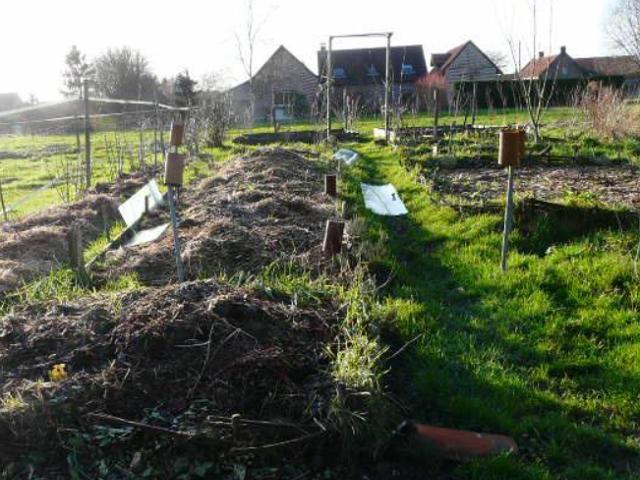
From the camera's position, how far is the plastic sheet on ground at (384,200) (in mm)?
7317

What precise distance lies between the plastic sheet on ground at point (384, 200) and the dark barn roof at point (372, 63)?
33.1 metres

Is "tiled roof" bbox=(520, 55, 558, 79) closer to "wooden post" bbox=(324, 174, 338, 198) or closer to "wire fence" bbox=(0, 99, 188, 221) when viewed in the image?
"wooden post" bbox=(324, 174, 338, 198)

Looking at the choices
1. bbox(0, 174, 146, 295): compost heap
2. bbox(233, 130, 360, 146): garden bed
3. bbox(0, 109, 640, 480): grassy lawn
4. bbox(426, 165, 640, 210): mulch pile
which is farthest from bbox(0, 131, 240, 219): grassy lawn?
bbox(426, 165, 640, 210): mulch pile

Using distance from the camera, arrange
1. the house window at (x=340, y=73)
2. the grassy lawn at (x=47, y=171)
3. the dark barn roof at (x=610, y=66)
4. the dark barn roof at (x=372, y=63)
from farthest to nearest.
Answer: the house window at (x=340, y=73) → the dark barn roof at (x=372, y=63) → the dark barn roof at (x=610, y=66) → the grassy lawn at (x=47, y=171)

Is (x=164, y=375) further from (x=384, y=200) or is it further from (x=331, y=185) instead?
(x=384, y=200)

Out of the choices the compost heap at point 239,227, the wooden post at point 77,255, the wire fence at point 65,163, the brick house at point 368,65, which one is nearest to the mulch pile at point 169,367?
the wooden post at point 77,255

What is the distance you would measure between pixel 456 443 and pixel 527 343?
50.8 inches

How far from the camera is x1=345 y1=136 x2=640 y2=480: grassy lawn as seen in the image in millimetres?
2816

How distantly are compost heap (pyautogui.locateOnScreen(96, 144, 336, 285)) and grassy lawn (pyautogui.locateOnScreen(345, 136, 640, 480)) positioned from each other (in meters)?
0.82

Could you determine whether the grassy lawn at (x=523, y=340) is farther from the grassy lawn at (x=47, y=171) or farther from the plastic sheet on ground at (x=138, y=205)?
the grassy lawn at (x=47, y=171)

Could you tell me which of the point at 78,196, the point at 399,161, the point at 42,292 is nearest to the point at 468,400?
the point at 42,292

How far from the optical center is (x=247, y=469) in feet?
7.93

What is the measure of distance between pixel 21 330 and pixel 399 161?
8.48 metres

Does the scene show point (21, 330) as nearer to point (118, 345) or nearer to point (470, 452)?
point (118, 345)
